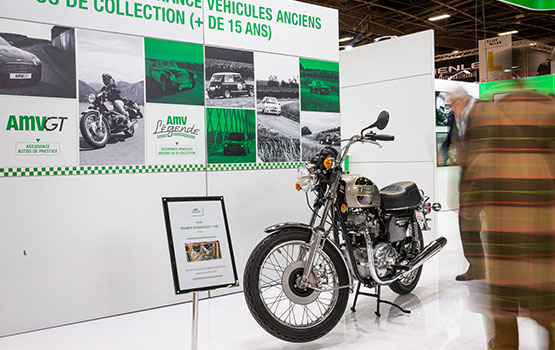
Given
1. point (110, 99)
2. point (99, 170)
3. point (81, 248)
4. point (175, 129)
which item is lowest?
point (81, 248)

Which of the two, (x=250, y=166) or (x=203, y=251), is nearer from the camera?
(x=203, y=251)

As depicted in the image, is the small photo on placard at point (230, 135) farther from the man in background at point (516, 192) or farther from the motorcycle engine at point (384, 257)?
the man in background at point (516, 192)

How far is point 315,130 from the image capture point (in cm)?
523

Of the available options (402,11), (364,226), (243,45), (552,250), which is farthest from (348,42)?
(552,250)

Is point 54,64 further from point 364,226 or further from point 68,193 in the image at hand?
point 364,226

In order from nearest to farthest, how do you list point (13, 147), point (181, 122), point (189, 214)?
1. point (189, 214)
2. point (13, 147)
3. point (181, 122)

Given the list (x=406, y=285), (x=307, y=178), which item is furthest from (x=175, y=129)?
(x=406, y=285)

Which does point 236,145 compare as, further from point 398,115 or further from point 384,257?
point 398,115

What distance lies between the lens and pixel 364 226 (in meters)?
3.65

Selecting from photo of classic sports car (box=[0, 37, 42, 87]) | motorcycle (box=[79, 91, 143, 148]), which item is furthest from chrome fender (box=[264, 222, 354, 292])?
photo of classic sports car (box=[0, 37, 42, 87])

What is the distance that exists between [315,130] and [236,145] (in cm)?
95

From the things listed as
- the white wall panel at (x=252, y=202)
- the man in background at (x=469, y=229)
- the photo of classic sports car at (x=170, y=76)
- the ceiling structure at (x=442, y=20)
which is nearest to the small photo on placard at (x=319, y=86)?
the white wall panel at (x=252, y=202)

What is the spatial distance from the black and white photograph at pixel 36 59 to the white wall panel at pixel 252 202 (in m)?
1.39

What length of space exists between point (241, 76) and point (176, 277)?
7.72 ft
